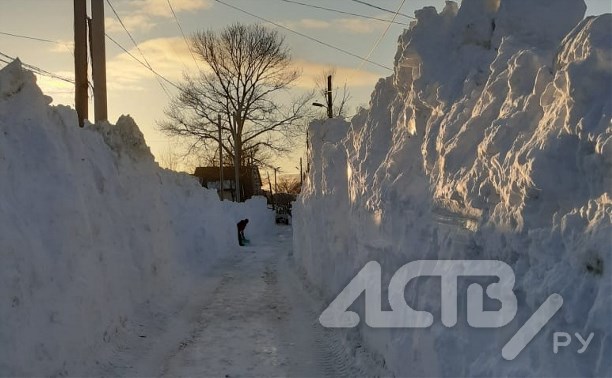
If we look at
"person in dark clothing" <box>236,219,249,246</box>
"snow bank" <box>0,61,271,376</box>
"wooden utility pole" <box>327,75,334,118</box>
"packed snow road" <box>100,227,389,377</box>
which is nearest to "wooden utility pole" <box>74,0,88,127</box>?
"snow bank" <box>0,61,271,376</box>

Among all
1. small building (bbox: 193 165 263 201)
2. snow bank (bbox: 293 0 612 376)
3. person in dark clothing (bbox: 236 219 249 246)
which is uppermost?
small building (bbox: 193 165 263 201)

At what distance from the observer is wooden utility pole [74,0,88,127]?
40.3ft

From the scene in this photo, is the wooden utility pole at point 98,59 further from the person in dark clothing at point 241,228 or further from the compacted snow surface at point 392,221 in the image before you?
the person in dark clothing at point 241,228

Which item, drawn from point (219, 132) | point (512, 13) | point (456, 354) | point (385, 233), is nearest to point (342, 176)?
point (385, 233)

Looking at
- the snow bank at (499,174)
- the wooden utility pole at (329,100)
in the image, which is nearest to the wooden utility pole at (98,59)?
the snow bank at (499,174)

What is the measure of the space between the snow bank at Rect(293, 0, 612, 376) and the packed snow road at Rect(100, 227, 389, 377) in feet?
2.08

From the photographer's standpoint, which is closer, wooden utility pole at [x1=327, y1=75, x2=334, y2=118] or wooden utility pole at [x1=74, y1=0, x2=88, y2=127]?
wooden utility pole at [x1=74, y1=0, x2=88, y2=127]

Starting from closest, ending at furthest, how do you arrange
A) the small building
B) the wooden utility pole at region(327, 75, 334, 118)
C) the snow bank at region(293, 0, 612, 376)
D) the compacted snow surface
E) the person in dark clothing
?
1. the snow bank at region(293, 0, 612, 376)
2. the compacted snow surface
3. the person in dark clothing
4. the wooden utility pole at region(327, 75, 334, 118)
5. the small building

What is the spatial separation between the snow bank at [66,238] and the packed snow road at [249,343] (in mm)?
645

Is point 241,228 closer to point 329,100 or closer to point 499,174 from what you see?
point 329,100

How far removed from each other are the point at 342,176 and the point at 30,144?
602cm

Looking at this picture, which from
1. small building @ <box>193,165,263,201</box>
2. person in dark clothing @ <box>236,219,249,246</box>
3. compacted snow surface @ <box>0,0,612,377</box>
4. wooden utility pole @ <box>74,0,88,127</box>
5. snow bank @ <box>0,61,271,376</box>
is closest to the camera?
compacted snow surface @ <box>0,0,612,377</box>

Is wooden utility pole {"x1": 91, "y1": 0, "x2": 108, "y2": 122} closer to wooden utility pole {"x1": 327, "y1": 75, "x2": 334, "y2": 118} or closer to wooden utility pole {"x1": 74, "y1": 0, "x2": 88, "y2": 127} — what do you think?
wooden utility pole {"x1": 74, "y1": 0, "x2": 88, "y2": 127}

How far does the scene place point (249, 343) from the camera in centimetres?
795
